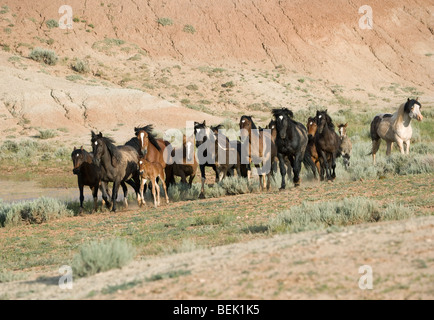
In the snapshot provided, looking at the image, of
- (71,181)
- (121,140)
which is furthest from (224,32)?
(71,181)

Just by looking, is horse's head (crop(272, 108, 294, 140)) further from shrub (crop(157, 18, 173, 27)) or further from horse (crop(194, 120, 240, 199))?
shrub (crop(157, 18, 173, 27))

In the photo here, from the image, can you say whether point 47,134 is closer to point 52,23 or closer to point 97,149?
point 97,149

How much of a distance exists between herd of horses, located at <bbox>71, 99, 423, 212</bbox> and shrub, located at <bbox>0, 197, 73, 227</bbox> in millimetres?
694

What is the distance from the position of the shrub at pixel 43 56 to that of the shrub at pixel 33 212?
36.1m

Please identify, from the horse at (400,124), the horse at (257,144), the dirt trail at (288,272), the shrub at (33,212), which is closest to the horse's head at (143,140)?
the shrub at (33,212)

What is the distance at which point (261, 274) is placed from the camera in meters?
6.68

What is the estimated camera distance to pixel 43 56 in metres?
51.4

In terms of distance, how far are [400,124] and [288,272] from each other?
52.5 ft

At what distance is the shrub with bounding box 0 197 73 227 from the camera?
16.9 m

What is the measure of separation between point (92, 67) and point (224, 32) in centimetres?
1526

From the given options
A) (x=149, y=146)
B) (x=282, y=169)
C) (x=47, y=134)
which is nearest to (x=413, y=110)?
(x=282, y=169)

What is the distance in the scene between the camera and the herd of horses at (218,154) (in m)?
17.6

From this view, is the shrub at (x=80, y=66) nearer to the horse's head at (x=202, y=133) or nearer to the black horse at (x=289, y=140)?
the horse's head at (x=202, y=133)
